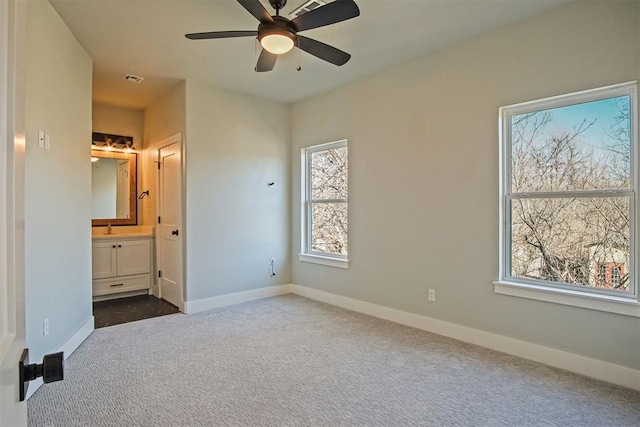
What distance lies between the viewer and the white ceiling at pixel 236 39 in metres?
2.78

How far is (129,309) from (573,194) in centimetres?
488

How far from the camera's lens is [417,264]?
3.79 m

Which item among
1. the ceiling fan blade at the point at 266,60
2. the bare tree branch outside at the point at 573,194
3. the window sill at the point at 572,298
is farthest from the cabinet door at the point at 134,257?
the bare tree branch outside at the point at 573,194

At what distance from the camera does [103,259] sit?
4898 millimetres

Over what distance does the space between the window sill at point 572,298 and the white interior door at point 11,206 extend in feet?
10.7

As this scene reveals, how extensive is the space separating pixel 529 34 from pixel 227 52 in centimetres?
269

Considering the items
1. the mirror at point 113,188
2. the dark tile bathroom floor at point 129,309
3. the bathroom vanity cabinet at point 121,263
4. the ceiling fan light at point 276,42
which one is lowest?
the dark tile bathroom floor at point 129,309

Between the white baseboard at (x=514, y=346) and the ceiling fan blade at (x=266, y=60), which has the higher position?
the ceiling fan blade at (x=266, y=60)

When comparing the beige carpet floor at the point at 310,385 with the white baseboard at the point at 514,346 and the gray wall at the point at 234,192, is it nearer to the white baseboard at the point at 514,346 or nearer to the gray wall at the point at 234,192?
the white baseboard at the point at 514,346

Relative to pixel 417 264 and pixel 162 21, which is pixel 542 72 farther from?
pixel 162 21

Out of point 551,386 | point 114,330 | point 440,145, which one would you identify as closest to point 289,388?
point 551,386

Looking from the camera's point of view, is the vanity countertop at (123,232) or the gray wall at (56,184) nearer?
the gray wall at (56,184)

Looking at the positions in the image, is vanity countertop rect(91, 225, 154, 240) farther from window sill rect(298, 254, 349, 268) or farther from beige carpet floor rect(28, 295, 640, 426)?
window sill rect(298, 254, 349, 268)

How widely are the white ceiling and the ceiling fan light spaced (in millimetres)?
402
